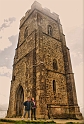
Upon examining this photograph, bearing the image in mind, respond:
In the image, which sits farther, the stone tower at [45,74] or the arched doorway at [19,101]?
the arched doorway at [19,101]

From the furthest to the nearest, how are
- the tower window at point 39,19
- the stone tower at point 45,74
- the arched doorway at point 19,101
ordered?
1. the tower window at point 39,19
2. the arched doorway at point 19,101
3. the stone tower at point 45,74

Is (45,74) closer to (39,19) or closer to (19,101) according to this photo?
(19,101)

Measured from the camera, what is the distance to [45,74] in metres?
12.1

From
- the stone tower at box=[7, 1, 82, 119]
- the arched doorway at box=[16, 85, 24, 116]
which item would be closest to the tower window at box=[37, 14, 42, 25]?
the stone tower at box=[7, 1, 82, 119]

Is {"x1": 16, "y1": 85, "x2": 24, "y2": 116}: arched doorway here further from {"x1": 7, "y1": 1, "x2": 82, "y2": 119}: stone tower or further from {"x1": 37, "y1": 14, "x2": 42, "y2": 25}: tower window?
{"x1": 37, "y1": 14, "x2": 42, "y2": 25}: tower window

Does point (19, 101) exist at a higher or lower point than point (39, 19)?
lower

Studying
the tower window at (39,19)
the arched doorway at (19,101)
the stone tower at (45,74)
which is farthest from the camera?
the tower window at (39,19)

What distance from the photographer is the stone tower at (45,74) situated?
11.3 meters

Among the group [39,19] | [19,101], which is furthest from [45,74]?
[39,19]

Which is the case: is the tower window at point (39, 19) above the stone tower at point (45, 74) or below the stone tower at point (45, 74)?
above

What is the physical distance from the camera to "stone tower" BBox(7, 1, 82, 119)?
11266 millimetres

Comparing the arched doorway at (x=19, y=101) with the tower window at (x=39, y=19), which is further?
the tower window at (x=39, y=19)

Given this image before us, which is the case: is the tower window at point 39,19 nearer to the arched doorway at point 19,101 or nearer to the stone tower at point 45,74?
the stone tower at point 45,74

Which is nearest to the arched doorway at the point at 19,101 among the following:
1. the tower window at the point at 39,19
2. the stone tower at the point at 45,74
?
the stone tower at the point at 45,74
